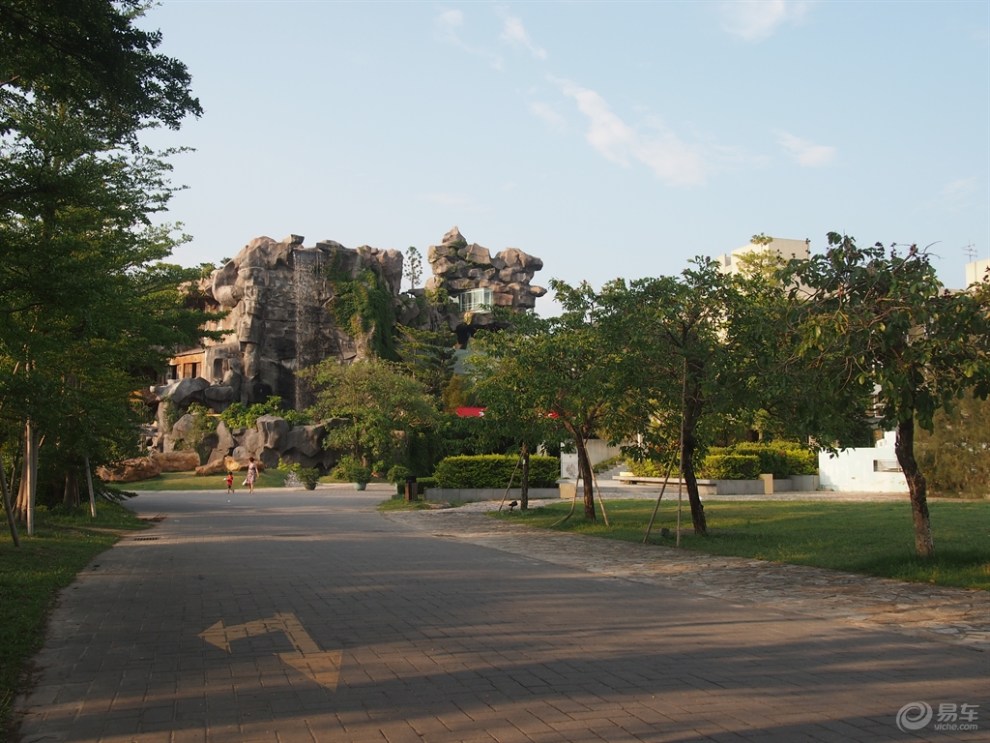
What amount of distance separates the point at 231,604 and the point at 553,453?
1288 inches

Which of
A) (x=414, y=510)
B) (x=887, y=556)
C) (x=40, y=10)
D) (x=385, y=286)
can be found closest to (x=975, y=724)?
(x=887, y=556)

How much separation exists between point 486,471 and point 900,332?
22.4m

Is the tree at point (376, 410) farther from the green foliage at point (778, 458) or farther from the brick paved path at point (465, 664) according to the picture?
the brick paved path at point (465, 664)

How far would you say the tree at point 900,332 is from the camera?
10672 millimetres

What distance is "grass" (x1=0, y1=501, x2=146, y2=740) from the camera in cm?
712

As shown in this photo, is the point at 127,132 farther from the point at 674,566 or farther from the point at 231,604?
the point at 674,566

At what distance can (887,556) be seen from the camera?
12.4 meters

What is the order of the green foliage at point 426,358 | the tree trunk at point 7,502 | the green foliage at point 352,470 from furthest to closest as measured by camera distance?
the green foliage at point 426,358, the green foliage at point 352,470, the tree trunk at point 7,502

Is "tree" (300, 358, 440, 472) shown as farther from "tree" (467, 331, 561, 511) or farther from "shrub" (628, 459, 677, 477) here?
"tree" (467, 331, 561, 511)

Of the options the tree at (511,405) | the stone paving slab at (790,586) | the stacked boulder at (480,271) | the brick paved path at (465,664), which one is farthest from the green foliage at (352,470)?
the stacked boulder at (480,271)

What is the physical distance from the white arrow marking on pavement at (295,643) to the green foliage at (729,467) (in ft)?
88.2

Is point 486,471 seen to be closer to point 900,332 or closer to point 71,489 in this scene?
point 71,489

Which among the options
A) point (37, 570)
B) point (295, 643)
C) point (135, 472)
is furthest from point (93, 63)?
point (135, 472)

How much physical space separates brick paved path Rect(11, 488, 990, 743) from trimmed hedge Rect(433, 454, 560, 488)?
19318 millimetres
